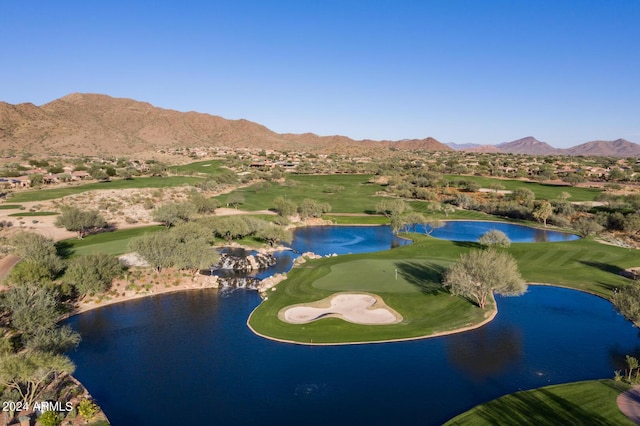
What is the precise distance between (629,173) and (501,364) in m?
168

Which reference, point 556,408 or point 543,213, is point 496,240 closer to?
point 556,408

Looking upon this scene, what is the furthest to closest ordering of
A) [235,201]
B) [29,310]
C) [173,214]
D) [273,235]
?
[235,201] < [173,214] < [273,235] < [29,310]

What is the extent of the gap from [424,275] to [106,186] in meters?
107

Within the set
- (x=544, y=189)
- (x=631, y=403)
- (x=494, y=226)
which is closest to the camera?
(x=631, y=403)

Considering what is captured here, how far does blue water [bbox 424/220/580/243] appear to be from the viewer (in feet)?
277

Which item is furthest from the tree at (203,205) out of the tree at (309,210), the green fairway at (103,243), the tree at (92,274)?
the tree at (92,274)

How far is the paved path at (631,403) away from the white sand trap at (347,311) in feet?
61.9

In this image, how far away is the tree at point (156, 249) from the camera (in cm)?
5278

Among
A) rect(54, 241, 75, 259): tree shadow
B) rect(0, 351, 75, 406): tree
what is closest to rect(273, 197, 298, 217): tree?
rect(54, 241, 75, 259): tree shadow

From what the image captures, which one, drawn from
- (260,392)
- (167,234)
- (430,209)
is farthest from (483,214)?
(260,392)

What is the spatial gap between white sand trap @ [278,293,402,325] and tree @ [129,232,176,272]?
20123 mm

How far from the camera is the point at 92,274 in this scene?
46.5 meters

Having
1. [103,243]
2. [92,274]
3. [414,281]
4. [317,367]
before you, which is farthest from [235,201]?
[317,367]

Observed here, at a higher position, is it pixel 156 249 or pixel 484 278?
Answer: pixel 484 278
